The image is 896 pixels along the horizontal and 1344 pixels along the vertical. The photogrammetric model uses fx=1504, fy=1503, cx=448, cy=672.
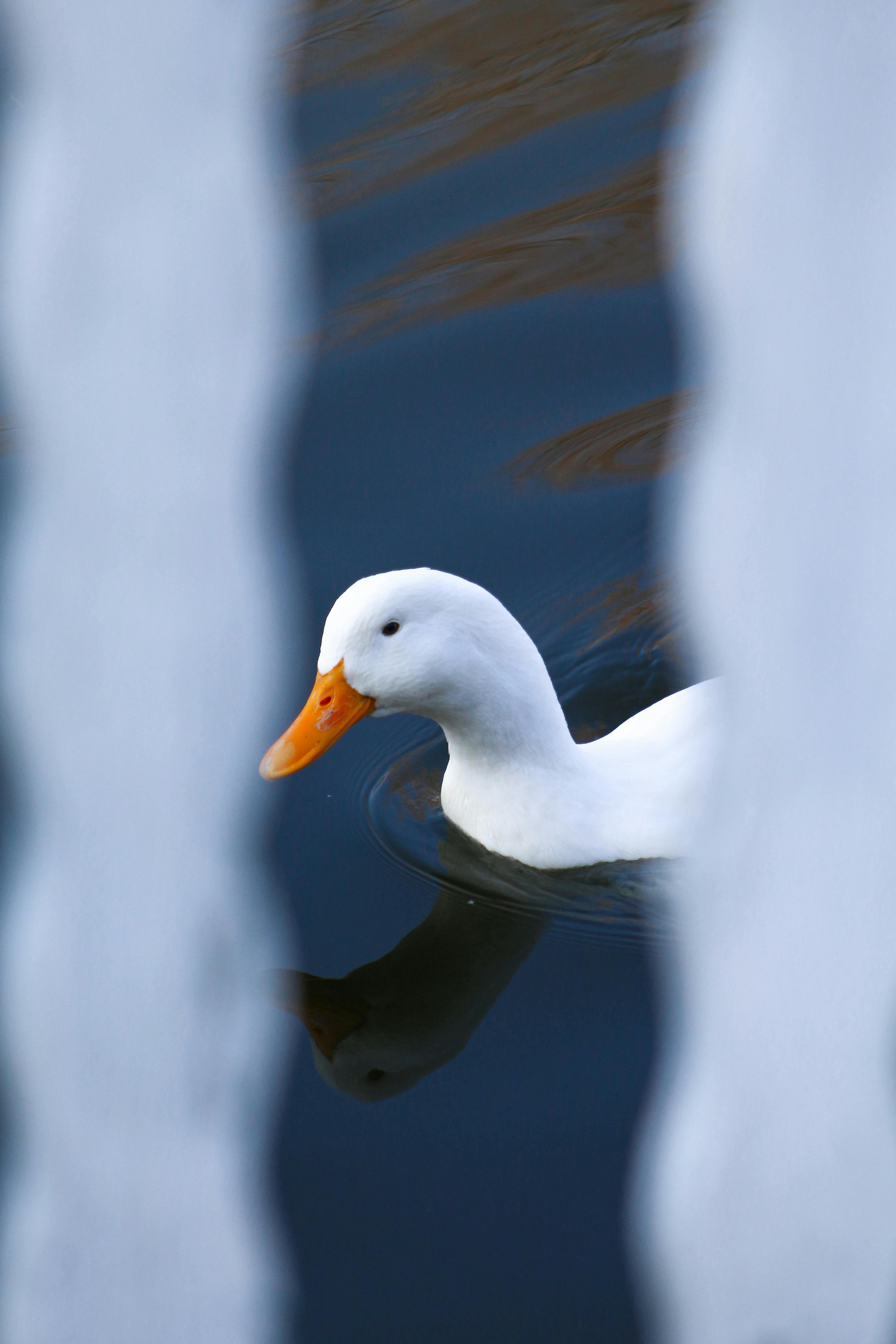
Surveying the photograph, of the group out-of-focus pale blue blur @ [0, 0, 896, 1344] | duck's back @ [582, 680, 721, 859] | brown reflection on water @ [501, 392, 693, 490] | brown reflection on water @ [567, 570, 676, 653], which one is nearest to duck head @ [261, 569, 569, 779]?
duck's back @ [582, 680, 721, 859]

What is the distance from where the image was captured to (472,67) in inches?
216

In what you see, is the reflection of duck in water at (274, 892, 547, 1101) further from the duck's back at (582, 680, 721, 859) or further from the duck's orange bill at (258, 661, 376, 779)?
the duck's orange bill at (258, 661, 376, 779)

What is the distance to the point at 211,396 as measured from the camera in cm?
64

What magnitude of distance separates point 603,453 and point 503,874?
1.52 m

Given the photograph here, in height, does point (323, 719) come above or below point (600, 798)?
above

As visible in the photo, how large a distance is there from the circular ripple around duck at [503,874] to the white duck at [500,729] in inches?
1.2

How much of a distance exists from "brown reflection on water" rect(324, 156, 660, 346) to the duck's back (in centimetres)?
202

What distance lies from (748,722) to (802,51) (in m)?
0.29

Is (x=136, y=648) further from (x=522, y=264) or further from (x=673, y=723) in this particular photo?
(x=522, y=264)

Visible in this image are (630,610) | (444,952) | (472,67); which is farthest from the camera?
(472,67)

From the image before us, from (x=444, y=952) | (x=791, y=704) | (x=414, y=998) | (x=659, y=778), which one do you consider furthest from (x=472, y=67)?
(x=791, y=704)

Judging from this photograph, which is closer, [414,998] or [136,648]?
[136,648]

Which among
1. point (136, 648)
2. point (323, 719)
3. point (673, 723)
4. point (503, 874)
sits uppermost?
point (136, 648)

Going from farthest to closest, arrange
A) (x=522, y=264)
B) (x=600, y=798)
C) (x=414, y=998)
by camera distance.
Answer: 1. (x=522, y=264)
2. (x=600, y=798)
3. (x=414, y=998)
